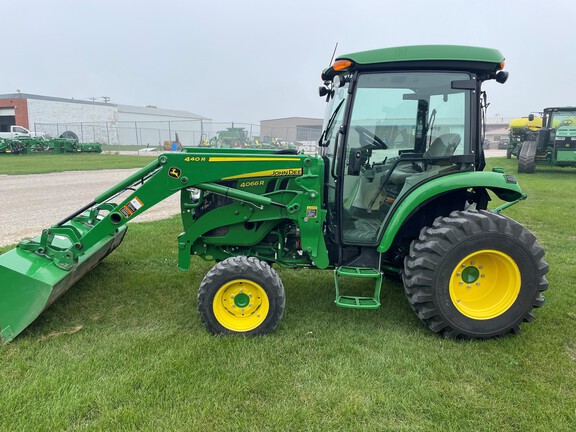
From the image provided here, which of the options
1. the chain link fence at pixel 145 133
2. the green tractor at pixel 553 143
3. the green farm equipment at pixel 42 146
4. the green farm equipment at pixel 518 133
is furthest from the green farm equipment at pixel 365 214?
the chain link fence at pixel 145 133

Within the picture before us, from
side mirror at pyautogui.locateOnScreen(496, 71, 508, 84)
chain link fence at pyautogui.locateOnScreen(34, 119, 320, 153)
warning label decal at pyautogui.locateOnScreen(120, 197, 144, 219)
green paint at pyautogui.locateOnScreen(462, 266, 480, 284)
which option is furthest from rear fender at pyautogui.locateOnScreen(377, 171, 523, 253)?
chain link fence at pyautogui.locateOnScreen(34, 119, 320, 153)

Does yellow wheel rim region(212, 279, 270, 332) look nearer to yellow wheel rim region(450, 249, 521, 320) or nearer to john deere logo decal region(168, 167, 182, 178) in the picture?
john deere logo decal region(168, 167, 182, 178)

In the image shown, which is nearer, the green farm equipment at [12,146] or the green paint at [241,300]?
the green paint at [241,300]

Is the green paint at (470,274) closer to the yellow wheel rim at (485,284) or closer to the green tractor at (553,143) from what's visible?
the yellow wheel rim at (485,284)

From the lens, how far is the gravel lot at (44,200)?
23.5 ft

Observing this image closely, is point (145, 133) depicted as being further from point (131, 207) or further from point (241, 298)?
point (241, 298)

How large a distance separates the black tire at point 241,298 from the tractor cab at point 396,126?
32.0 inches

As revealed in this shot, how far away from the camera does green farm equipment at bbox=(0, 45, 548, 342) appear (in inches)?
133

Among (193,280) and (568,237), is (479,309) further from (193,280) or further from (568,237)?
(568,237)

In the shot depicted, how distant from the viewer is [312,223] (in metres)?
3.67

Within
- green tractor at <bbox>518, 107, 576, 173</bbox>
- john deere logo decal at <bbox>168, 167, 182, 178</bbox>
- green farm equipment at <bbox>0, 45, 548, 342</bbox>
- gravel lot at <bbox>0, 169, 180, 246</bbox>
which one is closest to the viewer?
green farm equipment at <bbox>0, 45, 548, 342</bbox>

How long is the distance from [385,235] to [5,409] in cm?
296

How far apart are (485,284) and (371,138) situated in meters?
1.61

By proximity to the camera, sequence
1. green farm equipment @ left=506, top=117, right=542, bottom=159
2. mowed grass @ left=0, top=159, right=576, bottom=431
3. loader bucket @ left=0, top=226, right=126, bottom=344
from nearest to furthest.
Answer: mowed grass @ left=0, top=159, right=576, bottom=431 < loader bucket @ left=0, top=226, right=126, bottom=344 < green farm equipment @ left=506, top=117, right=542, bottom=159
